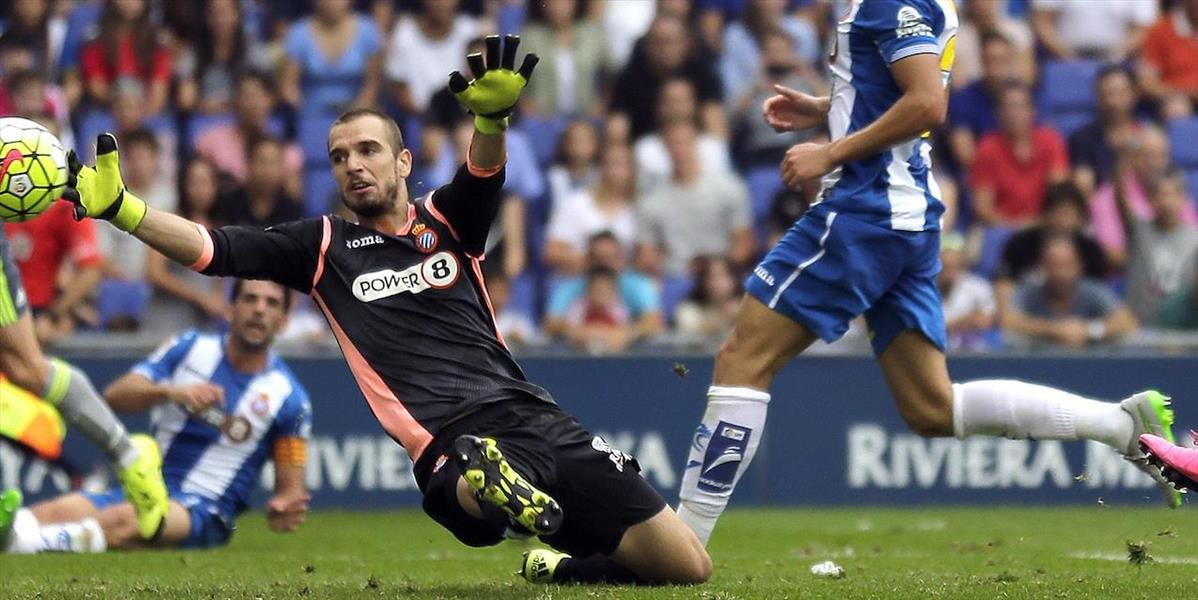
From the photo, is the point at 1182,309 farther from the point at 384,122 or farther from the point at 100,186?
the point at 100,186

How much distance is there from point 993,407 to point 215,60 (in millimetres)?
9370

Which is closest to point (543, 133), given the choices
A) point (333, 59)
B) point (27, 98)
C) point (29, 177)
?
point (333, 59)

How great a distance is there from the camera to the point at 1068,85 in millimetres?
15977

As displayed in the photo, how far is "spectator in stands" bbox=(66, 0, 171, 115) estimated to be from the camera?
1466 centimetres

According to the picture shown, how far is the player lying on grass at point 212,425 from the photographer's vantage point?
30.2 ft

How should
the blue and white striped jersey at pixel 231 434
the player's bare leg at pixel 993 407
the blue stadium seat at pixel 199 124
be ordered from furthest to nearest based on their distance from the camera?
the blue stadium seat at pixel 199 124 < the blue and white striped jersey at pixel 231 434 < the player's bare leg at pixel 993 407

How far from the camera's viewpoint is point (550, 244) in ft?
46.6

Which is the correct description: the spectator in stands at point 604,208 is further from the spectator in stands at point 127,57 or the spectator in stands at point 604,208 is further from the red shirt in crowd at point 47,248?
the red shirt in crowd at point 47,248

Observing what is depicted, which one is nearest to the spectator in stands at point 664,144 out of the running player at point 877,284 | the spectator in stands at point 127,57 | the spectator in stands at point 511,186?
the spectator in stands at point 511,186

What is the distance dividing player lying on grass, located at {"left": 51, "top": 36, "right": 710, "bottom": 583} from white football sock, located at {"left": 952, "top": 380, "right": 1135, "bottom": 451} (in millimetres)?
1256

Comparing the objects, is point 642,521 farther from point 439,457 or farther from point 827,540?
point 827,540

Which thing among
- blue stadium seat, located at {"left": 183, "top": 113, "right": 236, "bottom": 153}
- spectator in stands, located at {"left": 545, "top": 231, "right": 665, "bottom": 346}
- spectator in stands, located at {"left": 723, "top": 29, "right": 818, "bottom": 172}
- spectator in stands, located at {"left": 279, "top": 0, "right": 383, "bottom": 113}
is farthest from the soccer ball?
spectator in stands, located at {"left": 723, "top": 29, "right": 818, "bottom": 172}

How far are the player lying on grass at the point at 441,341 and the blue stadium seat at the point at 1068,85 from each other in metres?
10.2

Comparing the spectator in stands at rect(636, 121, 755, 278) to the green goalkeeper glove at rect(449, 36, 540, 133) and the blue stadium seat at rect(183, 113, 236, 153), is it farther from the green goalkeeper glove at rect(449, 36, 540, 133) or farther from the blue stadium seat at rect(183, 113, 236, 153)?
the green goalkeeper glove at rect(449, 36, 540, 133)
